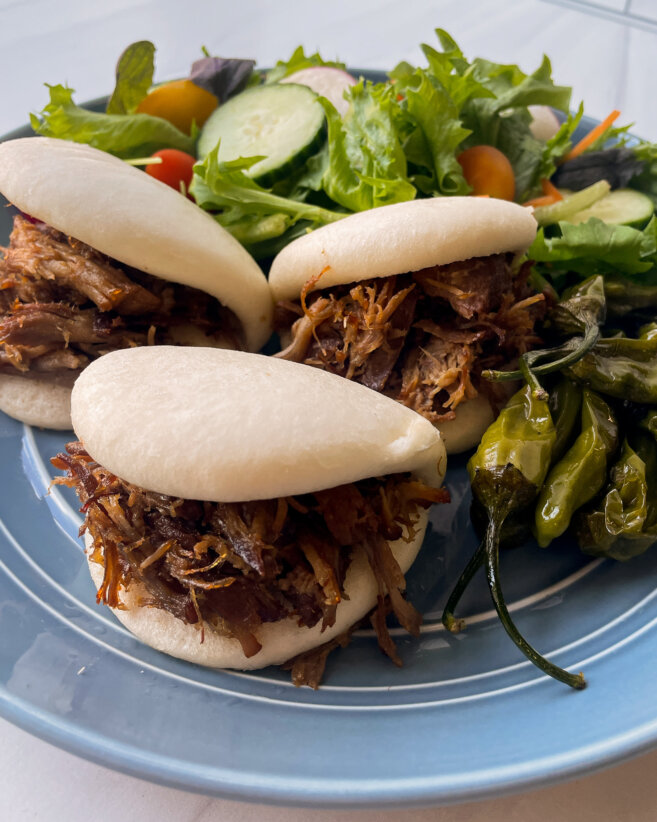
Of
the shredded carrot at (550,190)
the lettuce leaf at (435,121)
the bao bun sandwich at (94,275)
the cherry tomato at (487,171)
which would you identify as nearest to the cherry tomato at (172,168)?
the bao bun sandwich at (94,275)

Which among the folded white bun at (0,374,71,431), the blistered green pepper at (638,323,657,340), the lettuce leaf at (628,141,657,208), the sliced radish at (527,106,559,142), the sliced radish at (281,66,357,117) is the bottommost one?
the folded white bun at (0,374,71,431)

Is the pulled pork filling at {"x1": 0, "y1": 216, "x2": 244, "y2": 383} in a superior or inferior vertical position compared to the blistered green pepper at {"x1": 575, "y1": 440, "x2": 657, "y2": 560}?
superior

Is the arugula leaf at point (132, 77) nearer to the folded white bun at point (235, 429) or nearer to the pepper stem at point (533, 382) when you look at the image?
the folded white bun at point (235, 429)

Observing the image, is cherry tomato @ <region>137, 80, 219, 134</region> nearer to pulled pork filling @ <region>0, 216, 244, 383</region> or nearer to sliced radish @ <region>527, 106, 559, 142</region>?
pulled pork filling @ <region>0, 216, 244, 383</region>

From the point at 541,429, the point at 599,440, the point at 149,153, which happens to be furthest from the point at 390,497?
the point at 149,153

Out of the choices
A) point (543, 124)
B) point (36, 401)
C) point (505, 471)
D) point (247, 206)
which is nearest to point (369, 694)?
point (505, 471)

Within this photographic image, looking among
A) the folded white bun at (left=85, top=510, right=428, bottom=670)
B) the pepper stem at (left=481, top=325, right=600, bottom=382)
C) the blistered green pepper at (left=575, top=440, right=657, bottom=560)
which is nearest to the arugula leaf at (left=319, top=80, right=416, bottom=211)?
the pepper stem at (left=481, top=325, right=600, bottom=382)
